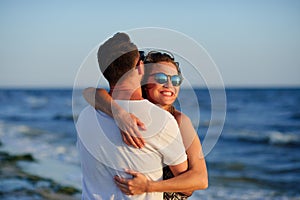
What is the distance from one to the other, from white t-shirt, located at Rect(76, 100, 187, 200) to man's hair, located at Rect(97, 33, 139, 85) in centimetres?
14

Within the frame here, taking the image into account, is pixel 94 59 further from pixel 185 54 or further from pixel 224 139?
pixel 224 139

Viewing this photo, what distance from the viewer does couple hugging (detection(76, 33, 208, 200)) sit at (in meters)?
2.43

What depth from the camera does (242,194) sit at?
30.9ft

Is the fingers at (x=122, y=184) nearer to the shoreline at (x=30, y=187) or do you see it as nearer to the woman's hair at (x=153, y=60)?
the woman's hair at (x=153, y=60)

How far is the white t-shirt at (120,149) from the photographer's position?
2.41m

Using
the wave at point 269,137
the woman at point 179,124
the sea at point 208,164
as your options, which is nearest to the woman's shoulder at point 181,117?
the woman at point 179,124

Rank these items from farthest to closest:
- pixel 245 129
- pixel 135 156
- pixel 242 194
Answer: pixel 245 129, pixel 242 194, pixel 135 156

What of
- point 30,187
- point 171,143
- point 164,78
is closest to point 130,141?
point 171,143

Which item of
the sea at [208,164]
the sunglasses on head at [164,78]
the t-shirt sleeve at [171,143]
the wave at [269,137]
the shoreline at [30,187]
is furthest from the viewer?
the wave at [269,137]

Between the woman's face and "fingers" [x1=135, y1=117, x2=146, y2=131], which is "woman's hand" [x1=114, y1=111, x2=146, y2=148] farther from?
the woman's face

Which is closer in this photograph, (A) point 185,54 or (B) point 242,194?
(A) point 185,54

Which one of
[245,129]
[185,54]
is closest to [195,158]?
[185,54]

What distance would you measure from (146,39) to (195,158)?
2.32 ft

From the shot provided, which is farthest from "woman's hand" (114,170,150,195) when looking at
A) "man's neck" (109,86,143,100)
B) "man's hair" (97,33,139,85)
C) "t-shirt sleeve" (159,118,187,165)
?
"man's hair" (97,33,139,85)
